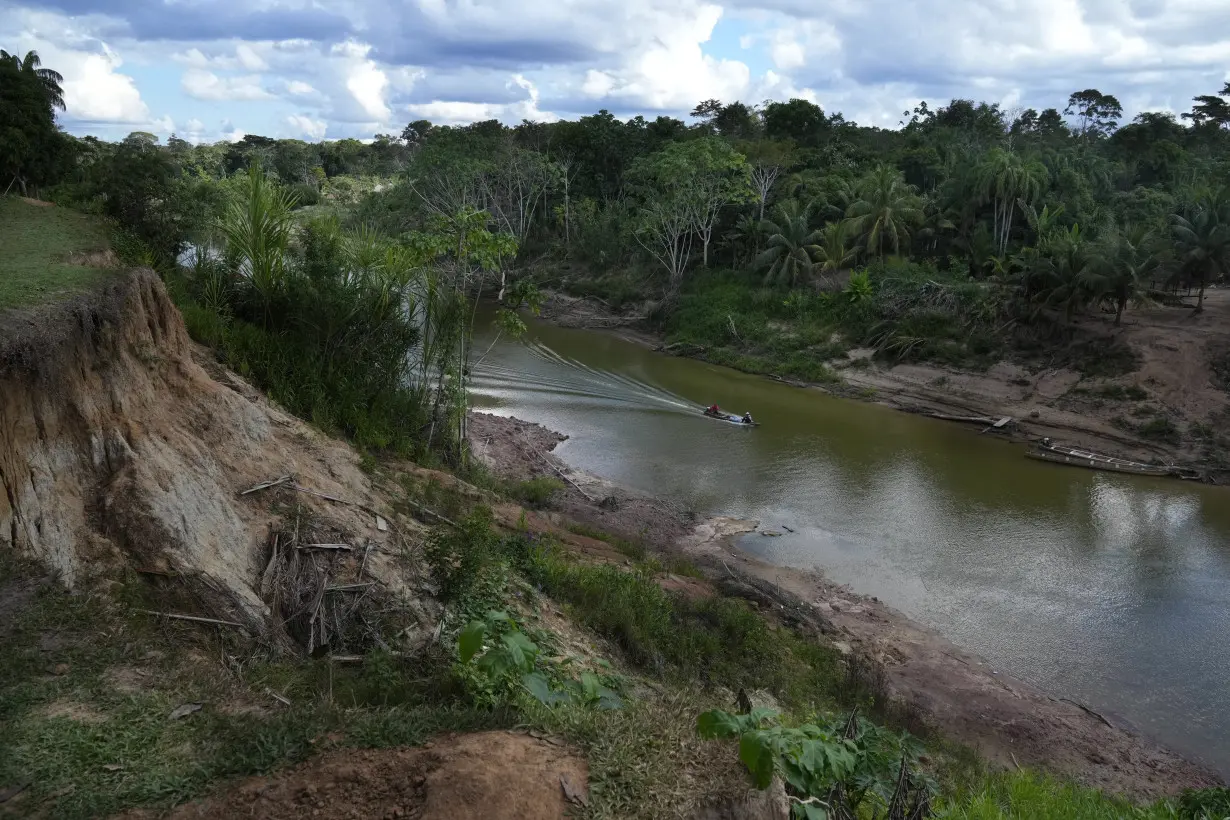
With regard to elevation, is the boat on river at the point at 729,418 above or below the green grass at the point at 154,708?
below

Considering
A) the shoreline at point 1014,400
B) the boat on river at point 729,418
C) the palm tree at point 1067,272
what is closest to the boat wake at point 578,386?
the boat on river at point 729,418

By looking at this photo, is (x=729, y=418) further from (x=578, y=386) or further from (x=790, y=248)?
(x=790, y=248)

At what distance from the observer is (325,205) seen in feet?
157

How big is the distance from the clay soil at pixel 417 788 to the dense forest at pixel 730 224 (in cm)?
852

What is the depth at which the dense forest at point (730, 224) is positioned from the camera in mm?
13016

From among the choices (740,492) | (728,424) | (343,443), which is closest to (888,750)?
(343,443)

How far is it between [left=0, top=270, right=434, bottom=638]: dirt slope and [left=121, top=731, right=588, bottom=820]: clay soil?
9.89 feet

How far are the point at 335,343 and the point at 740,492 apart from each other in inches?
418

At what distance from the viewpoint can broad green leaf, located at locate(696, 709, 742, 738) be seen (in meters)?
5.45

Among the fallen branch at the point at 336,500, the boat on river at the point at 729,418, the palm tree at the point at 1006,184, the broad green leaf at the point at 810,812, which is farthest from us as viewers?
the palm tree at the point at 1006,184

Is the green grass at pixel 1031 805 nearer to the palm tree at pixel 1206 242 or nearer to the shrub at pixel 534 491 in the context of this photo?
the shrub at pixel 534 491

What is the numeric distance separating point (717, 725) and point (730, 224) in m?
35.7

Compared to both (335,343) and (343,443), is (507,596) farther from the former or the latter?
(335,343)

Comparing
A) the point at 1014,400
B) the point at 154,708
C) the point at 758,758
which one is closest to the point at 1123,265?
the point at 1014,400
